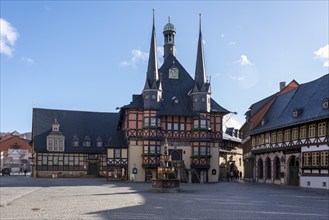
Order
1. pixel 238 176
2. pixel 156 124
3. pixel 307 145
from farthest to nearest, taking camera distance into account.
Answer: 1. pixel 238 176
2. pixel 156 124
3. pixel 307 145

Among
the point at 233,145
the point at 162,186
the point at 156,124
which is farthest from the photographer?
the point at 233,145

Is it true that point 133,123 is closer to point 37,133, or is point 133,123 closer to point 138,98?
point 138,98

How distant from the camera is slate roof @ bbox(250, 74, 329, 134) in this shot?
131 feet

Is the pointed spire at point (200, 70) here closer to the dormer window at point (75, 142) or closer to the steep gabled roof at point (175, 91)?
the steep gabled roof at point (175, 91)

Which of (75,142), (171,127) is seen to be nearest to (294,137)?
(171,127)

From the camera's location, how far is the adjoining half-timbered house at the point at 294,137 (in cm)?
3825

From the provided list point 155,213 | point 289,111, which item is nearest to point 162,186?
point 155,213

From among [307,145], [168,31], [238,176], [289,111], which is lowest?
[238,176]

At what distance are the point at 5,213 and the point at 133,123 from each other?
36673 mm

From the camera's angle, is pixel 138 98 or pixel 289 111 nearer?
pixel 289 111

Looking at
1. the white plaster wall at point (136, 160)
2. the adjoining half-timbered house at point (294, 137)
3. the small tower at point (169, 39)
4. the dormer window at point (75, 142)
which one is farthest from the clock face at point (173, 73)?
the dormer window at point (75, 142)

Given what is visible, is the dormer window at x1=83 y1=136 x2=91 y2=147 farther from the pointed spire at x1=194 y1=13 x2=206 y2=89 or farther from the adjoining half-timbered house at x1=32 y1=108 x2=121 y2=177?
the pointed spire at x1=194 y1=13 x2=206 y2=89

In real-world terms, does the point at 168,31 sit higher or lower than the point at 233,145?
higher

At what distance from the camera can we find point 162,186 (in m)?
33.9
